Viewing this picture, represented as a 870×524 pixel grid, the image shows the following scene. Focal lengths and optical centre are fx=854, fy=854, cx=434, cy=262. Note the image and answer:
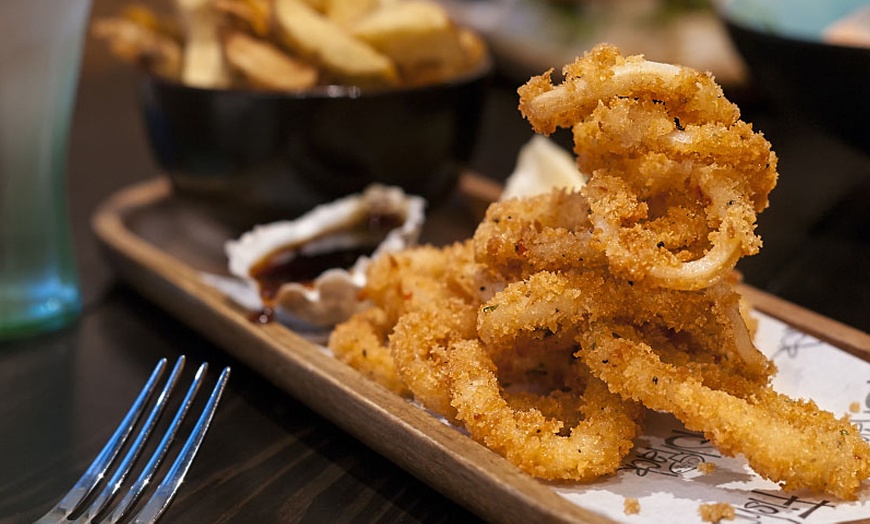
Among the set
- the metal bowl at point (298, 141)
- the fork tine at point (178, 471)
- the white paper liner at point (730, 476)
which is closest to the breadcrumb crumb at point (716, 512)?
the white paper liner at point (730, 476)

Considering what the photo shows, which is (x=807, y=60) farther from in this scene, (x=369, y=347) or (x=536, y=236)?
(x=369, y=347)

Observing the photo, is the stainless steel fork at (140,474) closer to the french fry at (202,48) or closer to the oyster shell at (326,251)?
the oyster shell at (326,251)

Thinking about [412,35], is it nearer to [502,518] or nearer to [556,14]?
[502,518]

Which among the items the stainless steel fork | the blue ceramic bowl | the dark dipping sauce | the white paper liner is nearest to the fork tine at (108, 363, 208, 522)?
the stainless steel fork

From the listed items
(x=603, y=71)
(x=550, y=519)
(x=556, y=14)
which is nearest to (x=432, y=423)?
(x=550, y=519)

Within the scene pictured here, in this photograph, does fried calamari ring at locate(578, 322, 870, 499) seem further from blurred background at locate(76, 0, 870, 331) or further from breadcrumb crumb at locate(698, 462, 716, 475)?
blurred background at locate(76, 0, 870, 331)

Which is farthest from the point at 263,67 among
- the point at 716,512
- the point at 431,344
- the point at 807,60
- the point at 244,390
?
the point at 716,512
